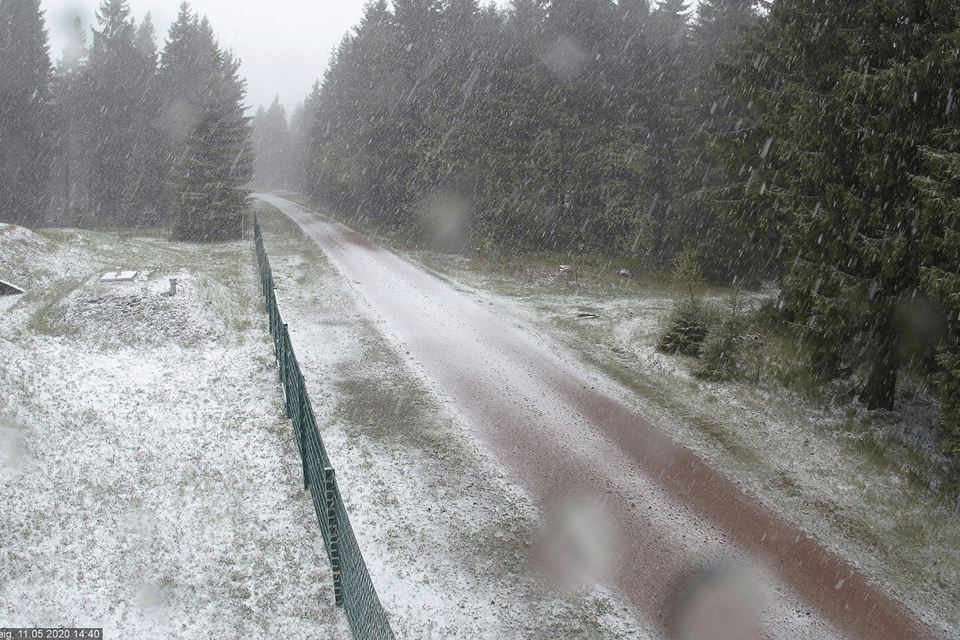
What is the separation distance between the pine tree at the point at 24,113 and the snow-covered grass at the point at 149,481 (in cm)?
3180

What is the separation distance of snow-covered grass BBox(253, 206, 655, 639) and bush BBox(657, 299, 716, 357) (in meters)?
6.11

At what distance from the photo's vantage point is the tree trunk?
9070mm

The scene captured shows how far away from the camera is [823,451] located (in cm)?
870

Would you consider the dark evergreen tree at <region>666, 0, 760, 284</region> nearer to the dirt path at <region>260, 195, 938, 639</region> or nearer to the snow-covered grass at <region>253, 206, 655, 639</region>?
the dirt path at <region>260, 195, 938, 639</region>

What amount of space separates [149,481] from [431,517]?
12.5ft

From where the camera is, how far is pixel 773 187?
34.7ft

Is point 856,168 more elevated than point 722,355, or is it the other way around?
point 856,168

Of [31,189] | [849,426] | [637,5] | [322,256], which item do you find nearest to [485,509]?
[849,426]

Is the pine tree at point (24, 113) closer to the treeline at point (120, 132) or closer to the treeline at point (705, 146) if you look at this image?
the treeline at point (120, 132)

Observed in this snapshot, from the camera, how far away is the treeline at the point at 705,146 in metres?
8.30

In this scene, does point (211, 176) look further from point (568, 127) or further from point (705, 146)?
point (705, 146)

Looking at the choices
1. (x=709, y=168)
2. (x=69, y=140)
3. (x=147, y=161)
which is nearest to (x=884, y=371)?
(x=709, y=168)

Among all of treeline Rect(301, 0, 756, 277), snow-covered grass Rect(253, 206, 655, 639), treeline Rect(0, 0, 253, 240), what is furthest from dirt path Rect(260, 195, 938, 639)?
treeline Rect(0, 0, 253, 240)

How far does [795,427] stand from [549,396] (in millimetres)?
4286
